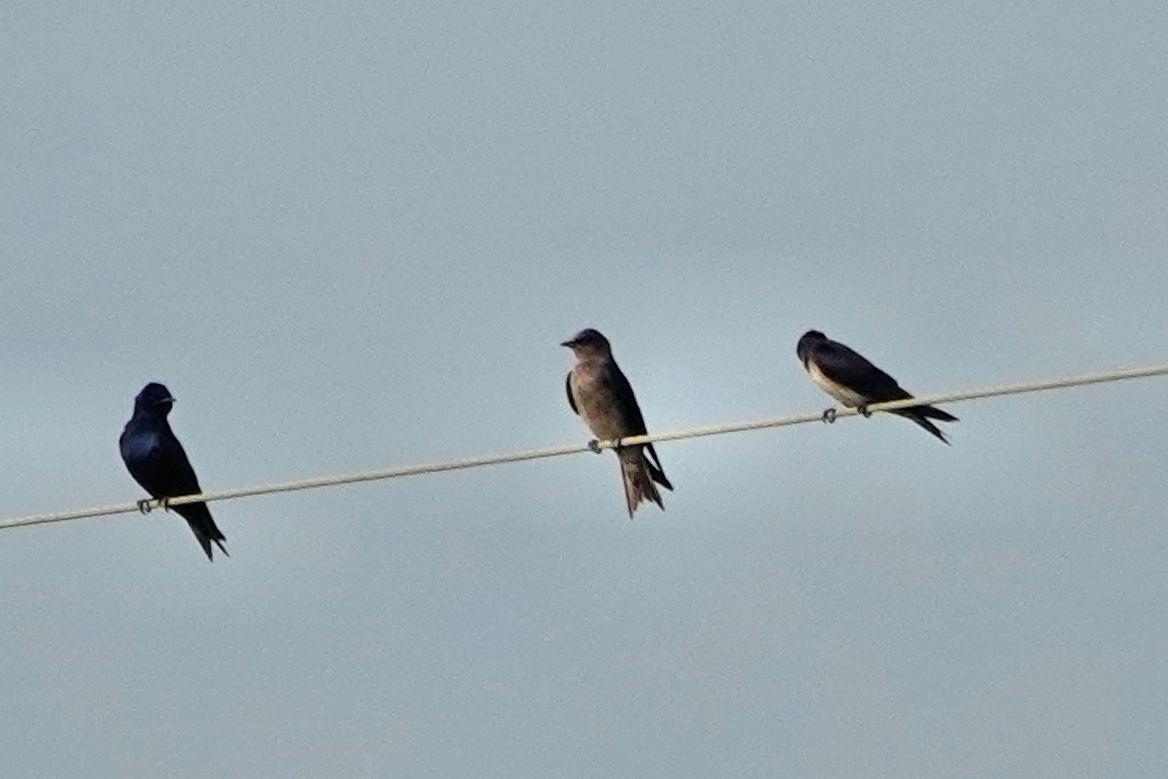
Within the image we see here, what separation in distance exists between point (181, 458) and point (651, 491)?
258cm

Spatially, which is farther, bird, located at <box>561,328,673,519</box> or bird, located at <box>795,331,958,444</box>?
bird, located at <box>561,328,673,519</box>

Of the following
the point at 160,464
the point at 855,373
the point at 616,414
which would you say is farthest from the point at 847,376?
the point at 160,464

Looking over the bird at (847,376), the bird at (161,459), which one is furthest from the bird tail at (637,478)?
the bird at (161,459)

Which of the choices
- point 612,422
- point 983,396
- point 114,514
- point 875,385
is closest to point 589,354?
point 612,422

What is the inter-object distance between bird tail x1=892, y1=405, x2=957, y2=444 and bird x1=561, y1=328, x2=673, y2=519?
2476 mm

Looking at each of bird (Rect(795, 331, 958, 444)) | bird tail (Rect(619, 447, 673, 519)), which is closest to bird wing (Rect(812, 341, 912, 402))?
bird (Rect(795, 331, 958, 444))

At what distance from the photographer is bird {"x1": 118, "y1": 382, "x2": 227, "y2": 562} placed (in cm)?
1809

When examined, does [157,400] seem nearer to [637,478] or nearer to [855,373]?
[637,478]

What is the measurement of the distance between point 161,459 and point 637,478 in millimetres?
2591

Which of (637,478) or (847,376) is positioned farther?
(637,478)

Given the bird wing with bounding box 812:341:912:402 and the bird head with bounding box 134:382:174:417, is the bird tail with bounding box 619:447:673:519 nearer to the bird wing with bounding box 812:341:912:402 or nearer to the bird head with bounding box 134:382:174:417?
the bird wing with bounding box 812:341:912:402

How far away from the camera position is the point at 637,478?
61.3 ft

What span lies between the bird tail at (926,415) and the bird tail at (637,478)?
245 cm

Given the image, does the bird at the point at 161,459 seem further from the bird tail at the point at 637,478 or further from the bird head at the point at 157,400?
the bird tail at the point at 637,478
